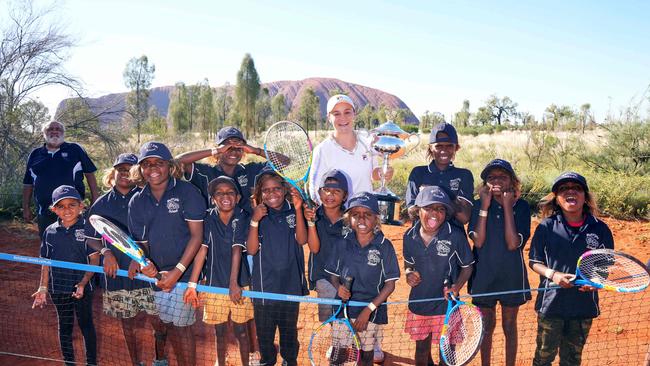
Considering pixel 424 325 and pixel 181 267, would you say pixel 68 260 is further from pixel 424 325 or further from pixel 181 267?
pixel 424 325

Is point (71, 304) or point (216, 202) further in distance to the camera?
point (71, 304)

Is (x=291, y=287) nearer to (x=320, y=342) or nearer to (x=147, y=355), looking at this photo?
(x=320, y=342)

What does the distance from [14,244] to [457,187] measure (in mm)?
8070

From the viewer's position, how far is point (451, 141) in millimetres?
4133

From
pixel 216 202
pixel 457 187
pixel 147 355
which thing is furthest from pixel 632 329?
pixel 147 355

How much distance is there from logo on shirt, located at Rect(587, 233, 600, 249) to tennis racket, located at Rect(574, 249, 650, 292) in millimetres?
139

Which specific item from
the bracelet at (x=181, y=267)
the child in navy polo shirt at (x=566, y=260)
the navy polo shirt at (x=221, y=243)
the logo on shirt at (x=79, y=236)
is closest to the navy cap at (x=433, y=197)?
the child in navy polo shirt at (x=566, y=260)

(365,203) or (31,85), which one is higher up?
(31,85)

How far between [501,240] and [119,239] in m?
2.95

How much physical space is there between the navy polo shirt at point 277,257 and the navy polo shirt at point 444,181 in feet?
3.48

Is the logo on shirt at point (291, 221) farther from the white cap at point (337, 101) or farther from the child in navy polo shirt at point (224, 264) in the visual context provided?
the white cap at point (337, 101)

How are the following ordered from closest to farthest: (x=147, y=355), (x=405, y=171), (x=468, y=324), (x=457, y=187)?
(x=468, y=324)
(x=457, y=187)
(x=147, y=355)
(x=405, y=171)

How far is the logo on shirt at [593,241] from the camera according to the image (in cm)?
354

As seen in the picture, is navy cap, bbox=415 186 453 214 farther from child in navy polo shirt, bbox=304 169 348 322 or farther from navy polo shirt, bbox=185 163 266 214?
navy polo shirt, bbox=185 163 266 214
